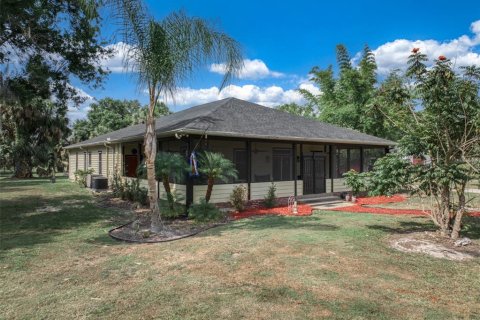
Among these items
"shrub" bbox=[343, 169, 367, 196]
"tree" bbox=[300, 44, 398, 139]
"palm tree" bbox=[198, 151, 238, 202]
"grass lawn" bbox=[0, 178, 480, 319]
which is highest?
"tree" bbox=[300, 44, 398, 139]

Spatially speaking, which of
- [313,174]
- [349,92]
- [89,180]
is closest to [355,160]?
[313,174]

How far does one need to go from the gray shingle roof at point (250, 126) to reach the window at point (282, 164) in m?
1.10

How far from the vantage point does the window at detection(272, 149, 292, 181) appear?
14836 mm

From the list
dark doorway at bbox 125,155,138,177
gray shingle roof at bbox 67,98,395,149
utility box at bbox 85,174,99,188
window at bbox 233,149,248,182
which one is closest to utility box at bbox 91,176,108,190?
utility box at bbox 85,174,99,188

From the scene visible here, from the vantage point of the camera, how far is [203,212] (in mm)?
10281

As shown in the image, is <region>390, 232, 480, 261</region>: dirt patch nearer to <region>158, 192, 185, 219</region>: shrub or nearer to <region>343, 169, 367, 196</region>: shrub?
<region>343, 169, 367, 196</region>: shrub

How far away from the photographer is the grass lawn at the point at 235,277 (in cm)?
401

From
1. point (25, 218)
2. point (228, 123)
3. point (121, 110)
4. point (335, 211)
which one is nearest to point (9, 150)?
point (121, 110)

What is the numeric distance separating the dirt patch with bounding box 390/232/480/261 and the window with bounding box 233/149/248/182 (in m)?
6.94

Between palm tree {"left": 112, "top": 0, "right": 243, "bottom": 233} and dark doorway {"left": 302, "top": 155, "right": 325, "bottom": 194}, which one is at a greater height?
palm tree {"left": 112, "top": 0, "right": 243, "bottom": 233}

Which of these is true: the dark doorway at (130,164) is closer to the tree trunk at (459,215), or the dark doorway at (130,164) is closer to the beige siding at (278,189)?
the beige siding at (278,189)

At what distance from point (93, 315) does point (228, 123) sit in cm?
954

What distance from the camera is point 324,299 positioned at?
4.27 metres

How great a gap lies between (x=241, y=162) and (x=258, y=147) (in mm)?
1152
